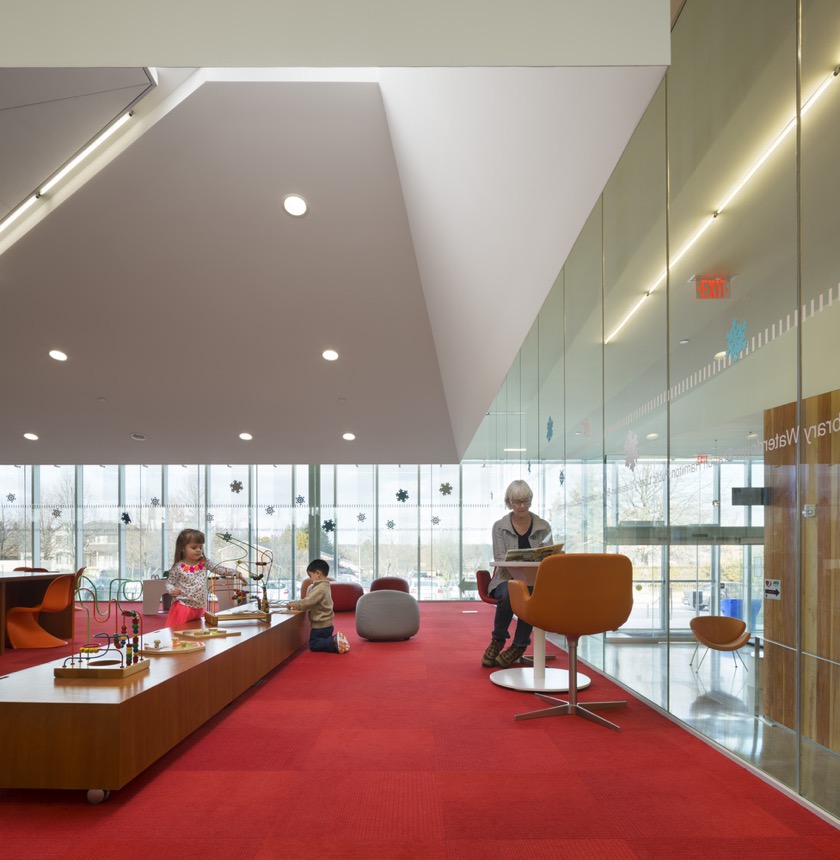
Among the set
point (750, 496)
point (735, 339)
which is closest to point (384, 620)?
point (750, 496)

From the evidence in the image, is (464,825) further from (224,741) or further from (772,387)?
(772,387)

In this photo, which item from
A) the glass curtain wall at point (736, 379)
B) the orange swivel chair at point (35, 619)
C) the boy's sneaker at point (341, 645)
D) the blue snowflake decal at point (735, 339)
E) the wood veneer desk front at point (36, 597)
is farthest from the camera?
the wood veneer desk front at point (36, 597)

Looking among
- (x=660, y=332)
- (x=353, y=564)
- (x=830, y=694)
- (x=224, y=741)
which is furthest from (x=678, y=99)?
(x=353, y=564)

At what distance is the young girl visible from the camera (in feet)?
22.8

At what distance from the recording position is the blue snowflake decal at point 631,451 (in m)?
5.29

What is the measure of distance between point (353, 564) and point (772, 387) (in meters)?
12.5

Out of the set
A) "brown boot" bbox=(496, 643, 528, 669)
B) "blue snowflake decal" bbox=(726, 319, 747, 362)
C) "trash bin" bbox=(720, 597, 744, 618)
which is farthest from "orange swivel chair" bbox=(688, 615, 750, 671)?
"brown boot" bbox=(496, 643, 528, 669)

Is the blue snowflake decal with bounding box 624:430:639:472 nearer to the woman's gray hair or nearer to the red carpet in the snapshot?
the woman's gray hair

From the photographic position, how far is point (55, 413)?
11797mm

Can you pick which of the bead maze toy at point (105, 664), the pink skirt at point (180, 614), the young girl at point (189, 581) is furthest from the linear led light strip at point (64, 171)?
the bead maze toy at point (105, 664)

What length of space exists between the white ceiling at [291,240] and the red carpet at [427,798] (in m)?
2.86

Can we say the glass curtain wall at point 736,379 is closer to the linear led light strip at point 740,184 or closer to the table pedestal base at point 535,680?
the linear led light strip at point 740,184

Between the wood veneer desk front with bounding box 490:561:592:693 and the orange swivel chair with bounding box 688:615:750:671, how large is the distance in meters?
1.41

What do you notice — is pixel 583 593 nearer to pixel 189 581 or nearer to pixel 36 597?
pixel 189 581
